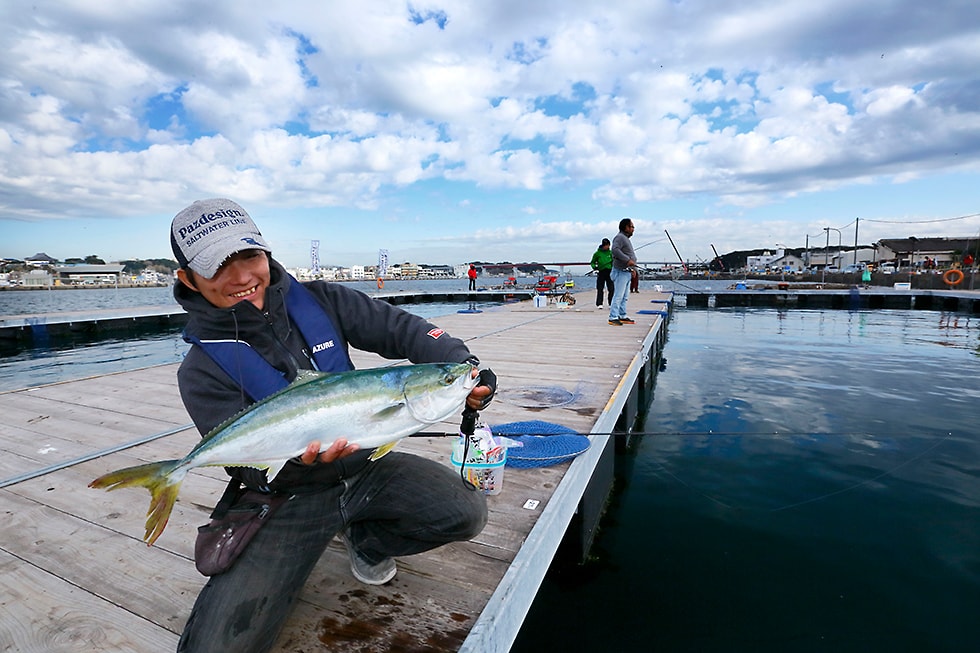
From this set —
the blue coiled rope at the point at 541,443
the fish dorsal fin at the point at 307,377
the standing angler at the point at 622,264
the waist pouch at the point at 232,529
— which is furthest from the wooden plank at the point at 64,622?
the standing angler at the point at 622,264

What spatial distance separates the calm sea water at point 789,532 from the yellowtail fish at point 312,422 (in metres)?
2.60

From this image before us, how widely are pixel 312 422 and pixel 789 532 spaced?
4.94 meters

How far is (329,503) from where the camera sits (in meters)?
2.41

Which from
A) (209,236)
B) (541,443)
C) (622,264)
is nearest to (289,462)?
(209,236)

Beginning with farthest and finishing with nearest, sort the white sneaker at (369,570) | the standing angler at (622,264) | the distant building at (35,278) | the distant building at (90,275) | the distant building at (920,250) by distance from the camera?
the distant building at (90,275) < the distant building at (35,278) < the distant building at (920,250) < the standing angler at (622,264) < the white sneaker at (369,570)

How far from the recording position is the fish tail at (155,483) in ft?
6.60

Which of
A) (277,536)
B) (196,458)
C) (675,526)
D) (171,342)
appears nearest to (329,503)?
(277,536)

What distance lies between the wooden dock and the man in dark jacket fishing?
26cm

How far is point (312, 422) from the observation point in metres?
2.13

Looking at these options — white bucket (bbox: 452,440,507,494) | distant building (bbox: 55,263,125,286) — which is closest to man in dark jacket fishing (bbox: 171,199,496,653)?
white bucket (bbox: 452,440,507,494)

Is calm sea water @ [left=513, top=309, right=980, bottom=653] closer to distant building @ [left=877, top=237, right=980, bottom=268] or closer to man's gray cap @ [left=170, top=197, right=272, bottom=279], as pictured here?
man's gray cap @ [left=170, top=197, right=272, bottom=279]

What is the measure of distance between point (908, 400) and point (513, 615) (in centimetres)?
967

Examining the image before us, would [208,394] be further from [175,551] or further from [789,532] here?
[789,532]

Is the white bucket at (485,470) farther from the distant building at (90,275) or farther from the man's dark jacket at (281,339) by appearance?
the distant building at (90,275)
